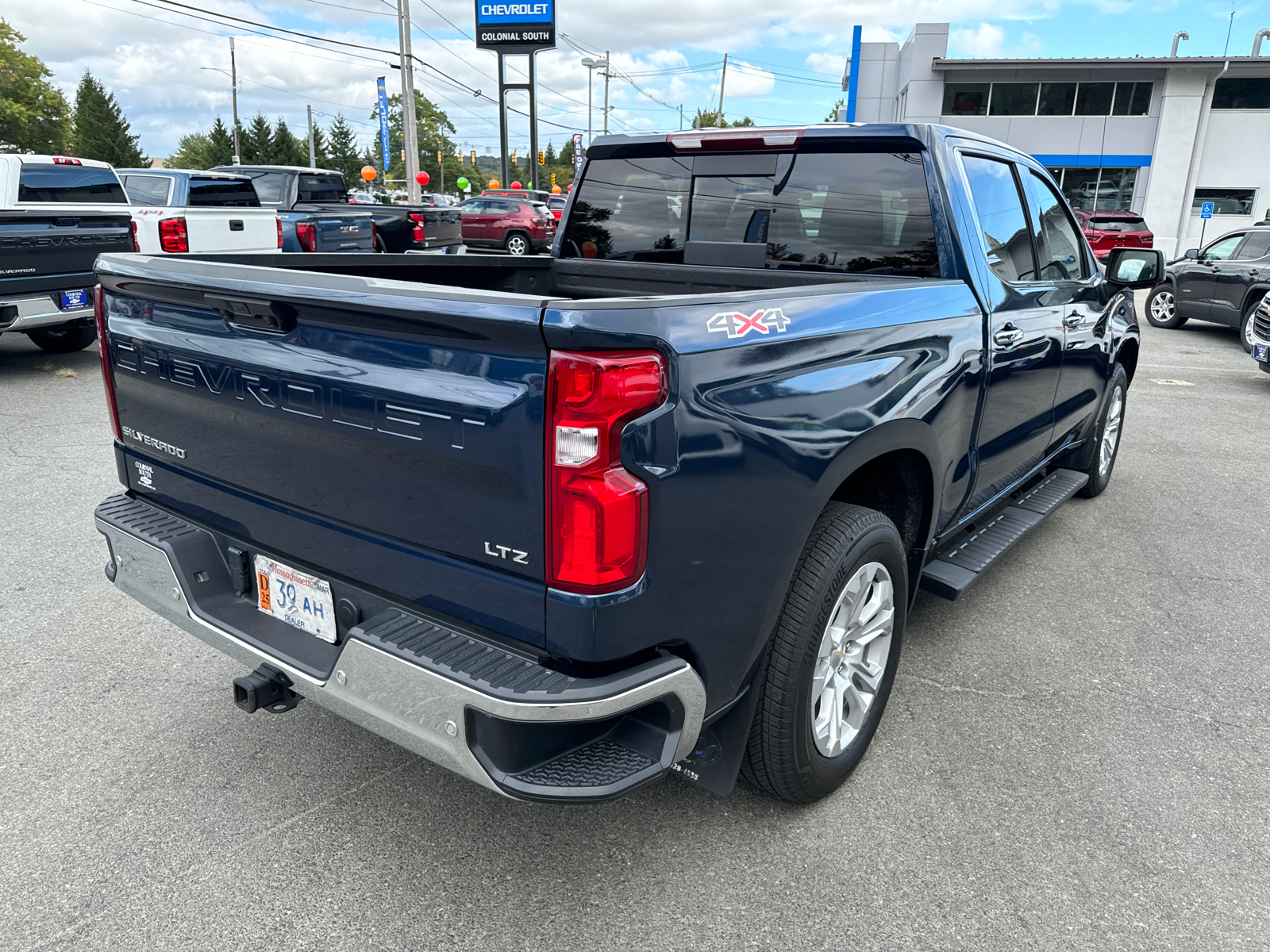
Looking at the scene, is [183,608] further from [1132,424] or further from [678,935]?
[1132,424]

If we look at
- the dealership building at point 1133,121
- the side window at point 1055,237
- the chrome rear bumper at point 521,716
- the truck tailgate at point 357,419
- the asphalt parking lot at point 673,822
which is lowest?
the asphalt parking lot at point 673,822

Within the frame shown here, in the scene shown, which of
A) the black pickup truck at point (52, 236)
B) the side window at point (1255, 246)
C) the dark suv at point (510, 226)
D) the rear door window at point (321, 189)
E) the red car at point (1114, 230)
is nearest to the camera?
the black pickup truck at point (52, 236)

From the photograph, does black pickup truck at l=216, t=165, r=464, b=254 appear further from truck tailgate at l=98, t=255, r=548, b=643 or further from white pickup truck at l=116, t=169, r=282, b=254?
truck tailgate at l=98, t=255, r=548, b=643

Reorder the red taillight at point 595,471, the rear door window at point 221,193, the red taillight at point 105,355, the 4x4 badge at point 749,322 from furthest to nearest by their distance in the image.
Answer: the rear door window at point 221,193
the red taillight at point 105,355
the 4x4 badge at point 749,322
the red taillight at point 595,471

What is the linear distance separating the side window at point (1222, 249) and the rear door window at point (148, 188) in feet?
49.7

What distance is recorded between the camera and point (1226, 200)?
110ft

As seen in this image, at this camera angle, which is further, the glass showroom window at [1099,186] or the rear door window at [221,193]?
the glass showroom window at [1099,186]

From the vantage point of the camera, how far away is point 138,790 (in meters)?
2.72

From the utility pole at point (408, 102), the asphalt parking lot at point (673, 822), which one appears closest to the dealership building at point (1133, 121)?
the utility pole at point (408, 102)

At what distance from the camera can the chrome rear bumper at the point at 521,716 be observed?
1830mm

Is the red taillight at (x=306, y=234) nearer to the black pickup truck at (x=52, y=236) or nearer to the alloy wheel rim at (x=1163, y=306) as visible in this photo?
the black pickup truck at (x=52, y=236)

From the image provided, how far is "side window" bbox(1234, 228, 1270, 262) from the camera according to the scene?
12.9m

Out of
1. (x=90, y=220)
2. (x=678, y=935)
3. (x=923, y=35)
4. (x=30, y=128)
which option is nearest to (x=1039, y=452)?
(x=678, y=935)

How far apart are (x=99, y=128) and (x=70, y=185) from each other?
72.4 m
